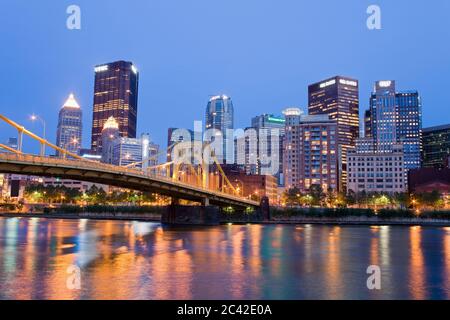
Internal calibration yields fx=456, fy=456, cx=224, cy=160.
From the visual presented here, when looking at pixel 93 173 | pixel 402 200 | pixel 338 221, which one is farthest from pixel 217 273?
pixel 402 200

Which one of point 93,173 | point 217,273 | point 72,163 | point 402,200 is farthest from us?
point 402,200

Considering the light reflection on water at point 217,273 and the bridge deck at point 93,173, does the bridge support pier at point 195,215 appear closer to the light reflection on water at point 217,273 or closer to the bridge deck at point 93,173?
the bridge deck at point 93,173

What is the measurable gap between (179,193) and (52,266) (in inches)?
2182

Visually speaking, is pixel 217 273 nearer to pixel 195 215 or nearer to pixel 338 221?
pixel 195 215

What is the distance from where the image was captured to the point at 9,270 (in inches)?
1007

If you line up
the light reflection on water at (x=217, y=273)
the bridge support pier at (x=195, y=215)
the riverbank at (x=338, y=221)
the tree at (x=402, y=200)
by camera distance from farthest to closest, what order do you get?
the tree at (x=402, y=200) < the riverbank at (x=338, y=221) < the bridge support pier at (x=195, y=215) < the light reflection on water at (x=217, y=273)

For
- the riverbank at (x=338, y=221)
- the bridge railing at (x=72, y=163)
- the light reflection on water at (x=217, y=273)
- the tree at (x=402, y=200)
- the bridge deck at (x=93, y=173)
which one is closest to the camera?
the light reflection on water at (x=217, y=273)

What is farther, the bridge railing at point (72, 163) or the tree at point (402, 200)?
the tree at point (402, 200)

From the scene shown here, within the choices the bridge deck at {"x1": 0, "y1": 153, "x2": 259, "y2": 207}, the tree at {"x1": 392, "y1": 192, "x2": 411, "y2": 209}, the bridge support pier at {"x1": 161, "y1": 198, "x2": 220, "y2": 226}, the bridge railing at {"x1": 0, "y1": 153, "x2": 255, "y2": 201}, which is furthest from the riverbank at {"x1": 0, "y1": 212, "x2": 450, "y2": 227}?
the bridge railing at {"x1": 0, "y1": 153, "x2": 255, "y2": 201}

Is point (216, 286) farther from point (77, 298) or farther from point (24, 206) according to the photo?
point (24, 206)

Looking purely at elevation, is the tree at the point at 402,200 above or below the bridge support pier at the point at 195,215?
above

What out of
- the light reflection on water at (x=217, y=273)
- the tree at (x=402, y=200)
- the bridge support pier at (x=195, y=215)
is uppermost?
the tree at (x=402, y=200)

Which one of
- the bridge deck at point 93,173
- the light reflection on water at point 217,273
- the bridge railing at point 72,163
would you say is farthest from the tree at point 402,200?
the light reflection on water at point 217,273
